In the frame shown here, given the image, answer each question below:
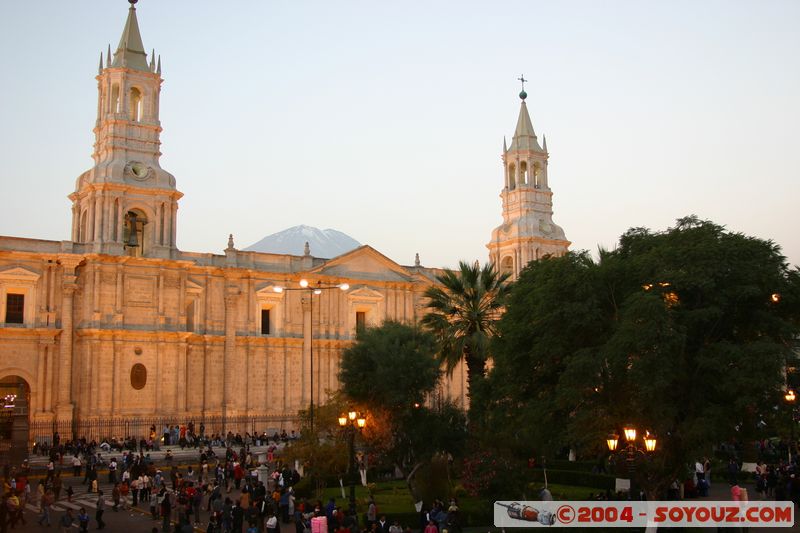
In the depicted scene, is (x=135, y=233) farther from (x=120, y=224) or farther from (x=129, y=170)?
(x=129, y=170)

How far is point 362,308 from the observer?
55.3 metres

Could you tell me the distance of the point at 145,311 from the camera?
46.9 metres

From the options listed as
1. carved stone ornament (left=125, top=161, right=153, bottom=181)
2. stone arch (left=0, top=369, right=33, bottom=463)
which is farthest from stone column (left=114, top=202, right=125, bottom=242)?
stone arch (left=0, top=369, right=33, bottom=463)

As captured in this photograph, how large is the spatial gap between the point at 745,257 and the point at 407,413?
14.0m

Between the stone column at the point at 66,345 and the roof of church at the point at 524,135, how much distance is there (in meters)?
33.3

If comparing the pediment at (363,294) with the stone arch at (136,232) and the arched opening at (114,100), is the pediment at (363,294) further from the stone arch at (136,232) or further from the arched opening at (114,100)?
the arched opening at (114,100)

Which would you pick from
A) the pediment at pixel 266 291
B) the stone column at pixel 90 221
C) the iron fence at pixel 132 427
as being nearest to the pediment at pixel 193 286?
the pediment at pixel 266 291

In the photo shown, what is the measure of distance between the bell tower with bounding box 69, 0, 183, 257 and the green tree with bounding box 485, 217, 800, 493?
28378mm

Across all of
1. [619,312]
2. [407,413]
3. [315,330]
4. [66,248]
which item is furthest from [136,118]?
[619,312]

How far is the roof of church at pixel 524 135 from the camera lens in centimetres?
6456

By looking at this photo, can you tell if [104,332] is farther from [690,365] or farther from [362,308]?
[690,365]

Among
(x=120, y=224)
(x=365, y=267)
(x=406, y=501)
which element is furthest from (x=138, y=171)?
(x=406, y=501)

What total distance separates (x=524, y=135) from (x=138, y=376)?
33330 millimetres

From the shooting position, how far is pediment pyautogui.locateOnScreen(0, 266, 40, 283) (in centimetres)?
4419
